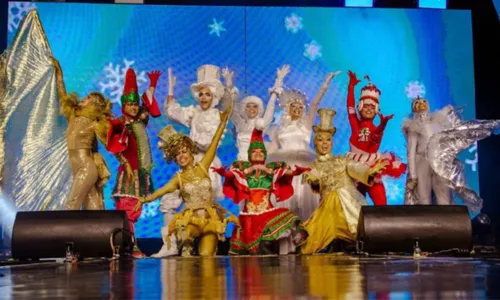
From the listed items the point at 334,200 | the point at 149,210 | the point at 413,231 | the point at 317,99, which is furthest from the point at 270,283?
the point at 149,210

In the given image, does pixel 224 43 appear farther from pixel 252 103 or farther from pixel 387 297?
pixel 387 297

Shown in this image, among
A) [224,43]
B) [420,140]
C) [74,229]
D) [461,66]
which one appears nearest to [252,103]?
[224,43]

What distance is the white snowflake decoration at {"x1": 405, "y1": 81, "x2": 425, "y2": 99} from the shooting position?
696 centimetres

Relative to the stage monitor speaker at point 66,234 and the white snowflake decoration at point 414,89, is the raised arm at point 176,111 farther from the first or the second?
the stage monitor speaker at point 66,234

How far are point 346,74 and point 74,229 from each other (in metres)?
3.56

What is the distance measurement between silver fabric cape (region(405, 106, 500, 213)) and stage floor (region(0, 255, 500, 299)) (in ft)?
10.3

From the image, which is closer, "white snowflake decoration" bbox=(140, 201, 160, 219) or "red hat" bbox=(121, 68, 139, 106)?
"red hat" bbox=(121, 68, 139, 106)

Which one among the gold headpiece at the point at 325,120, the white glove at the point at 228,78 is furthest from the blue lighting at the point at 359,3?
the gold headpiece at the point at 325,120

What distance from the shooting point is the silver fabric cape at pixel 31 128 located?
6.22 metres

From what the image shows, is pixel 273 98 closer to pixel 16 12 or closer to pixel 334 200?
pixel 334 200

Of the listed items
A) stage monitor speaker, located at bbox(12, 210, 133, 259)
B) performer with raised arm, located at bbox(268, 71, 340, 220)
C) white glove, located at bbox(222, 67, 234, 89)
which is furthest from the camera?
white glove, located at bbox(222, 67, 234, 89)

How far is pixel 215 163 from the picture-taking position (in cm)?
634

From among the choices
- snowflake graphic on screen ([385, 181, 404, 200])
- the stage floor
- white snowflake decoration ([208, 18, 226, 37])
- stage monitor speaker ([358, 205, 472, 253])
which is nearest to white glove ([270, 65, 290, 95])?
white snowflake decoration ([208, 18, 226, 37])

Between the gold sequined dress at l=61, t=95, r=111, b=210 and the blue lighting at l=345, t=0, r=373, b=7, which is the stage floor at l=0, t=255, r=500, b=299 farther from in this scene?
the blue lighting at l=345, t=0, r=373, b=7
